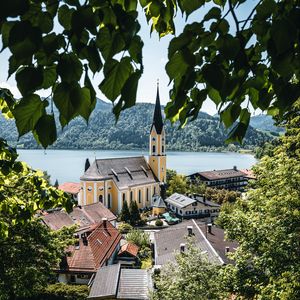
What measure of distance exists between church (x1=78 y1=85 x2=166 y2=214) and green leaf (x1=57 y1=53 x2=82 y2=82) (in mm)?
43402

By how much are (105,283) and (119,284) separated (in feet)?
2.51

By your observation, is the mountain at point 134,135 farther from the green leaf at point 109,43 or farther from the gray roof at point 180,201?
the green leaf at point 109,43

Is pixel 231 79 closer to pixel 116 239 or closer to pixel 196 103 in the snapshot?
pixel 196 103

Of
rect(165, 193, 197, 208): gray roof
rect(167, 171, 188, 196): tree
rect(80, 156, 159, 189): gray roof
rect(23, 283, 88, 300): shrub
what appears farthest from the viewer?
rect(167, 171, 188, 196): tree

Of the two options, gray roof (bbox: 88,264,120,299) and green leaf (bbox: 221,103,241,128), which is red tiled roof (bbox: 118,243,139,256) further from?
green leaf (bbox: 221,103,241,128)

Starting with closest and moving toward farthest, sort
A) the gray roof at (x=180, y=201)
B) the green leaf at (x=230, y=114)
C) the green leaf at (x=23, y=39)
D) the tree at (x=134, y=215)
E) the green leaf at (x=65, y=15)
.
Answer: the green leaf at (x=23, y=39) → the green leaf at (x=65, y=15) → the green leaf at (x=230, y=114) → the tree at (x=134, y=215) → the gray roof at (x=180, y=201)

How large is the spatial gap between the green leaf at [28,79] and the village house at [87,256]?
56.9ft

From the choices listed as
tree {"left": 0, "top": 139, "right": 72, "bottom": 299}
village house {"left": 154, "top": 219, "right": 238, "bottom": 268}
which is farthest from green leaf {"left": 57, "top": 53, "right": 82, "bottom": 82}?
village house {"left": 154, "top": 219, "right": 238, "bottom": 268}

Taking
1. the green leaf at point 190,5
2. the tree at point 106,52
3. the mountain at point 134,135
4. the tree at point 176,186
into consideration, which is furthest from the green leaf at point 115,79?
the mountain at point 134,135

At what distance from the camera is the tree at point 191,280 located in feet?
40.7

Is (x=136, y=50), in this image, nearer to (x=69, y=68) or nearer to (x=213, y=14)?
(x=69, y=68)

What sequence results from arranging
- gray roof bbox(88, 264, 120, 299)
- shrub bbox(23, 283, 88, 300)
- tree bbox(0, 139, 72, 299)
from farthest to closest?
gray roof bbox(88, 264, 120, 299)
shrub bbox(23, 283, 88, 300)
tree bbox(0, 139, 72, 299)

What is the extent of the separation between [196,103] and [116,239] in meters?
26.4

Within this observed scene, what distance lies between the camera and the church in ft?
145
